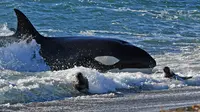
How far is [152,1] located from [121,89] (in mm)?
28474

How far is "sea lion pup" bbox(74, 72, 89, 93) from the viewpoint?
13.0m

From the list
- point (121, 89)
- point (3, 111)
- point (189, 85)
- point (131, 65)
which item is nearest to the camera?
point (3, 111)

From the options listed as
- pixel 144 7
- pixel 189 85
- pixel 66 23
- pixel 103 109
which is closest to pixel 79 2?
pixel 144 7

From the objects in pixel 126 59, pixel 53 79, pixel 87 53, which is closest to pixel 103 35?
pixel 87 53

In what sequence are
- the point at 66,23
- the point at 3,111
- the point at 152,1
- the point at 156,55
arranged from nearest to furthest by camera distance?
the point at 3,111 → the point at 156,55 → the point at 66,23 → the point at 152,1

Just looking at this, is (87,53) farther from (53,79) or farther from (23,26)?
(53,79)

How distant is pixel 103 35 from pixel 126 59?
32.9 ft

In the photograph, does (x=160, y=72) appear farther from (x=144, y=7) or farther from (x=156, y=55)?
(x=144, y=7)

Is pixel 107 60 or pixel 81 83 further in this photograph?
pixel 107 60

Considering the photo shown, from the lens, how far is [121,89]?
13.8 meters

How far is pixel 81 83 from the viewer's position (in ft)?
43.4

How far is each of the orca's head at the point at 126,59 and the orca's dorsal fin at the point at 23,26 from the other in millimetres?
2085

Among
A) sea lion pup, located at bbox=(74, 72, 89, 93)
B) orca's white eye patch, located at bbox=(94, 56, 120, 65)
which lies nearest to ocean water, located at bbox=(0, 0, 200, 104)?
sea lion pup, located at bbox=(74, 72, 89, 93)

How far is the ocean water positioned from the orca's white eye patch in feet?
2.72
